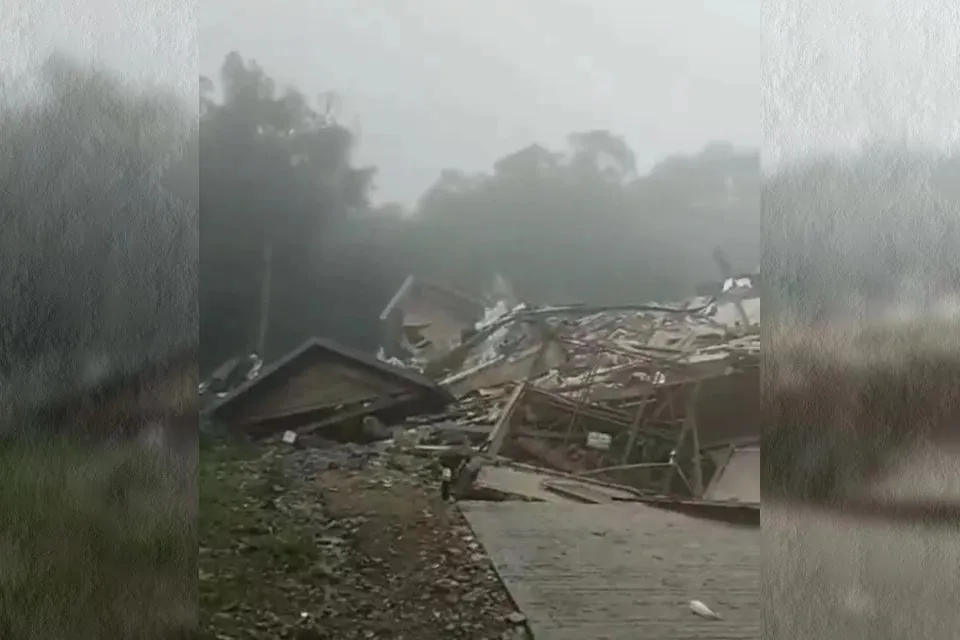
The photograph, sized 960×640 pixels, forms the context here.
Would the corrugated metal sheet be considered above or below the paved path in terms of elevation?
above

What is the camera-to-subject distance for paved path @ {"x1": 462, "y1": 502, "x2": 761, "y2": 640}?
1.90m

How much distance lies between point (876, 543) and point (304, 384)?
1.17 meters

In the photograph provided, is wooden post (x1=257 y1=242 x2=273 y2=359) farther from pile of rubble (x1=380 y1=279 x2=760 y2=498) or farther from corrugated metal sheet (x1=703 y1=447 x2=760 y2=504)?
corrugated metal sheet (x1=703 y1=447 x2=760 y2=504)

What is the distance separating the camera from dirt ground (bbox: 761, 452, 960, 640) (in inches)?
76.3

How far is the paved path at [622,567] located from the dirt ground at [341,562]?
6 cm

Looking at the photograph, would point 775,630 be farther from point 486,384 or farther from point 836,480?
point 486,384

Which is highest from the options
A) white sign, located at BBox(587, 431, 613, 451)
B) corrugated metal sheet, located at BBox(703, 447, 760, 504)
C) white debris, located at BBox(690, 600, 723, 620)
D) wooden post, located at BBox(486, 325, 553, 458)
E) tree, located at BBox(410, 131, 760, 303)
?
tree, located at BBox(410, 131, 760, 303)

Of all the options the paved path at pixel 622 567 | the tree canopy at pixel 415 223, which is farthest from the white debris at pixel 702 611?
the tree canopy at pixel 415 223

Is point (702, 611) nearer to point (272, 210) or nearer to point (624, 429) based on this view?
point (624, 429)

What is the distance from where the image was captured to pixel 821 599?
194cm

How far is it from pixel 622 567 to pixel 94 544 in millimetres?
1013

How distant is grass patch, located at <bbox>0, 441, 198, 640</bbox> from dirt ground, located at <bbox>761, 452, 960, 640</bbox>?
3.74 ft

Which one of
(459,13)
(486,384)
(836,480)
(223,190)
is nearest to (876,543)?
(836,480)

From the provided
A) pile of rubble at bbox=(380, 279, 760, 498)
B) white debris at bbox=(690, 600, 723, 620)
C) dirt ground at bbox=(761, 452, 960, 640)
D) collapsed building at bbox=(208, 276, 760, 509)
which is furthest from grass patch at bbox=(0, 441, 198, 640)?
dirt ground at bbox=(761, 452, 960, 640)
